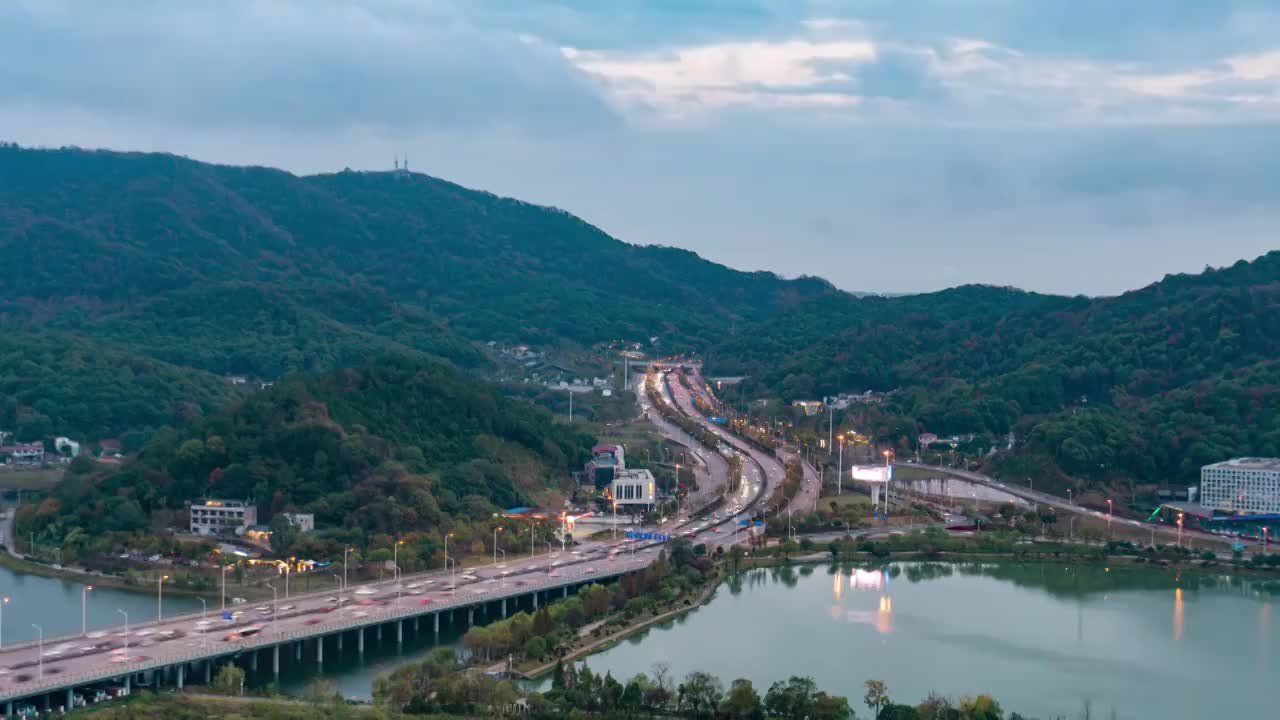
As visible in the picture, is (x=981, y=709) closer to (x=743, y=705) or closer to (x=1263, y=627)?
(x=743, y=705)

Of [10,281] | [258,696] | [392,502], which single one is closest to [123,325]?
[10,281]

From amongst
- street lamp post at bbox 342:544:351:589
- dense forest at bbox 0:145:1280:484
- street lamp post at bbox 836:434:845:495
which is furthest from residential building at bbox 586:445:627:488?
dense forest at bbox 0:145:1280:484

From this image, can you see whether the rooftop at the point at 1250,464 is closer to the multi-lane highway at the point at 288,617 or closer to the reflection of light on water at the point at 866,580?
the reflection of light on water at the point at 866,580

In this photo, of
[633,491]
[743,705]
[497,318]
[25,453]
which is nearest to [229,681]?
[743,705]

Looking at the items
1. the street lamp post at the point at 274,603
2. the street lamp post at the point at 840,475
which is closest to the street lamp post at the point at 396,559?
the street lamp post at the point at 274,603

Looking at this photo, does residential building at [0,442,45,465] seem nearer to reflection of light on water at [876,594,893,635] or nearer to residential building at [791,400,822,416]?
residential building at [791,400,822,416]

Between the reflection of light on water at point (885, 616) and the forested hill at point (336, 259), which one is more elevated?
the forested hill at point (336, 259)

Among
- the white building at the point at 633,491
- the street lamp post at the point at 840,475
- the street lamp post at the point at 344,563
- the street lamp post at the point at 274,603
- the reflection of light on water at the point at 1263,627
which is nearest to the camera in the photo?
the street lamp post at the point at 274,603

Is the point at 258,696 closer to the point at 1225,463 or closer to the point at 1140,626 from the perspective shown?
the point at 1140,626
